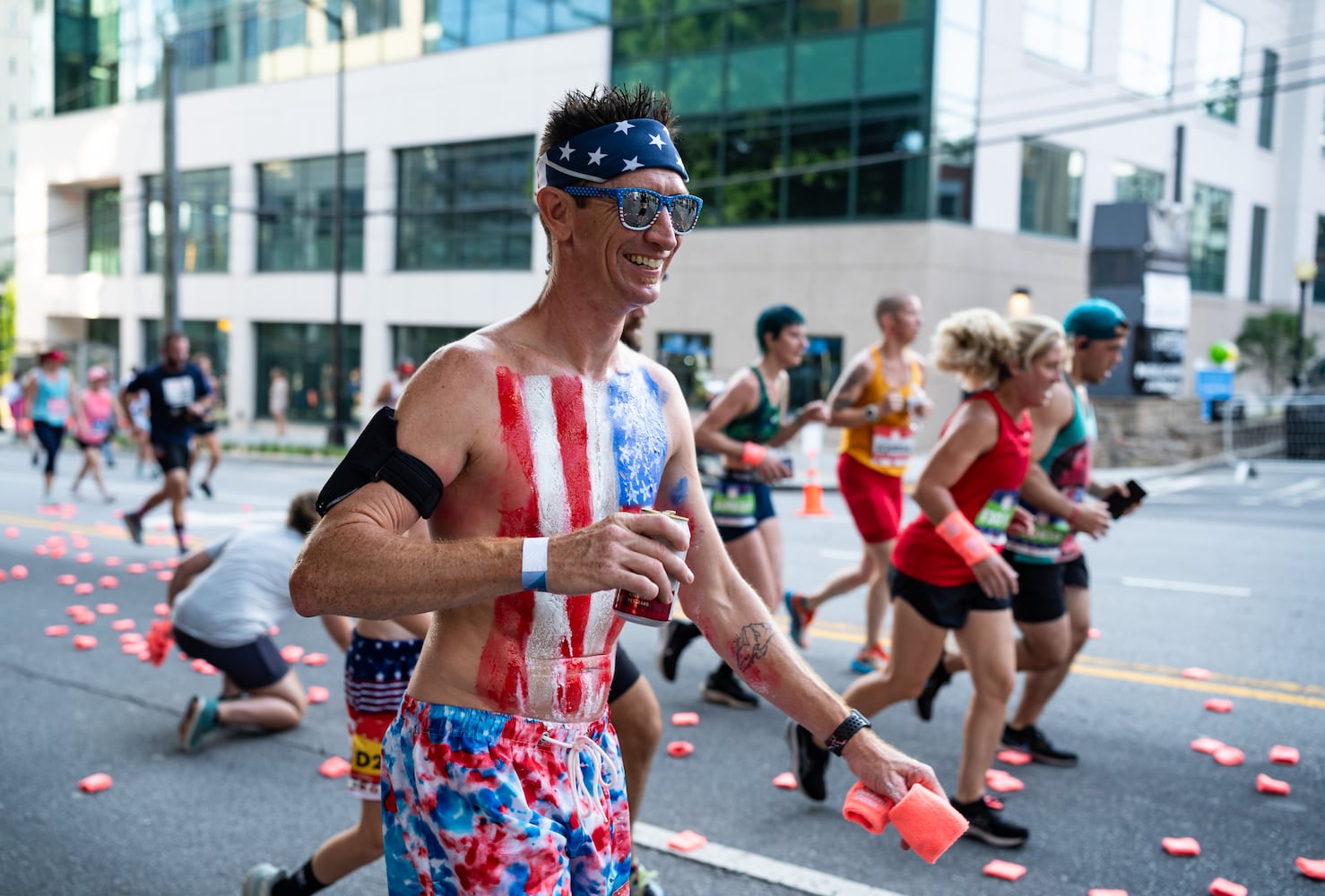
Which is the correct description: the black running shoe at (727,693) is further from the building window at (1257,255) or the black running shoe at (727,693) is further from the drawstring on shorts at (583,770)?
the building window at (1257,255)

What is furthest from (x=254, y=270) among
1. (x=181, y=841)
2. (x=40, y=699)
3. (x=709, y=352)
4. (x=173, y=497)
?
(x=181, y=841)

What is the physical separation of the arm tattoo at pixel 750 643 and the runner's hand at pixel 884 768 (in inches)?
9.9

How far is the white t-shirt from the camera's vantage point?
5398mm

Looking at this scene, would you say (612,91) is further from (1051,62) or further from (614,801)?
(1051,62)

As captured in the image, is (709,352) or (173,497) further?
(709,352)

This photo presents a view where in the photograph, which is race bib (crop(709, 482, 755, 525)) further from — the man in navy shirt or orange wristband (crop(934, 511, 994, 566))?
the man in navy shirt

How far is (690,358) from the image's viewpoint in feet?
89.0

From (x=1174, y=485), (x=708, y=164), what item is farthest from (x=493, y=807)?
(x=708, y=164)

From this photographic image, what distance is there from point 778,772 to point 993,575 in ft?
→ 4.96

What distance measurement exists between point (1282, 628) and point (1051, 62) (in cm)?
2100

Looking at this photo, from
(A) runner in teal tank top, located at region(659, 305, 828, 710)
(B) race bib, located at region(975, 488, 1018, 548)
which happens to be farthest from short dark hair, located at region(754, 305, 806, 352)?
(B) race bib, located at region(975, 488, 1018, 548)

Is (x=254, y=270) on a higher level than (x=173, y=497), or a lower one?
higher

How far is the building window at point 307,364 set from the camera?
1315 inches

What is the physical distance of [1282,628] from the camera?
26.0 feet
